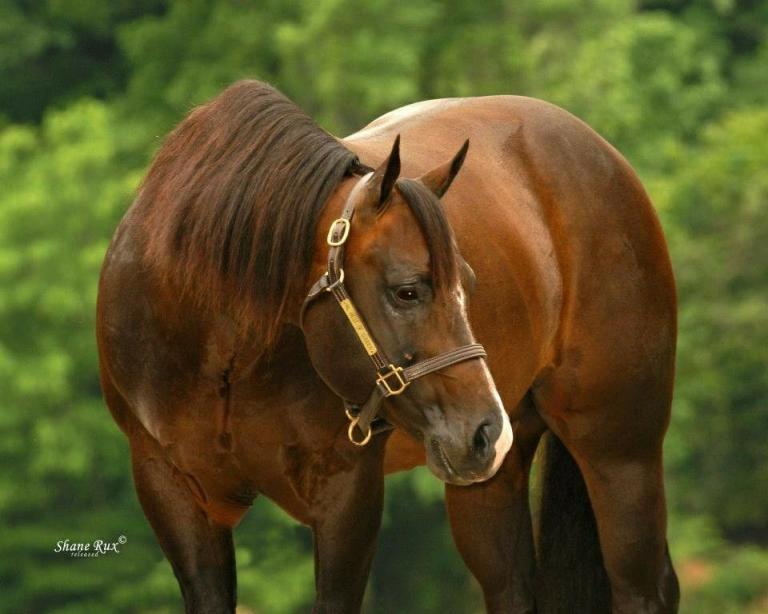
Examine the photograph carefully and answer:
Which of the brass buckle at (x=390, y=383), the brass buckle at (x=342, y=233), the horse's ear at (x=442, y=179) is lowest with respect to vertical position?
the brass buckle at (x=390, y=383)

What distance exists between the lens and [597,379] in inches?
196

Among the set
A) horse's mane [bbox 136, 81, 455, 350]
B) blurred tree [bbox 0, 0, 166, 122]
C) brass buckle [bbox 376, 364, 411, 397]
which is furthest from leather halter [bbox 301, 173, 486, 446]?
blurred tree [bbox 0, 0, 166, 122]

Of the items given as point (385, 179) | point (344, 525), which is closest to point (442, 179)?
point (385, 179)

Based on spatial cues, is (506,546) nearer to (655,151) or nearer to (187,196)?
(187,196)

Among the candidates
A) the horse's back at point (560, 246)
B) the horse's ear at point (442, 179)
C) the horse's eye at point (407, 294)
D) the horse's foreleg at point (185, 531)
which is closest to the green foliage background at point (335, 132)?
the horse's back at point (560, 246)

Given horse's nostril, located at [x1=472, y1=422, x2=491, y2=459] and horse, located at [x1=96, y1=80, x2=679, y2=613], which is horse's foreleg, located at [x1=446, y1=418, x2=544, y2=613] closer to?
horse, located at [x1=96, y1=80, x2=679, y2=613]

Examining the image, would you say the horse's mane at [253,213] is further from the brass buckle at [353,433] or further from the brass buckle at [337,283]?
the brass buckle at [353,433]

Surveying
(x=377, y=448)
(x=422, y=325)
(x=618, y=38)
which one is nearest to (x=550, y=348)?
(x=377, y=448)

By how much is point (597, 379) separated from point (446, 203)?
84 cm

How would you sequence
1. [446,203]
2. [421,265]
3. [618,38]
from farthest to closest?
1. [618,38]
2. [446,203]
3. [421,265]

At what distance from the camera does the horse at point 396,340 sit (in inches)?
147

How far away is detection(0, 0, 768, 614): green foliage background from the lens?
2011 cm

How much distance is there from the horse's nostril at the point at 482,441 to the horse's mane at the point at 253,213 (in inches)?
14.3

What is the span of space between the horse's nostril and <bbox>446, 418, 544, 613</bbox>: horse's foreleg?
57.1 inches
